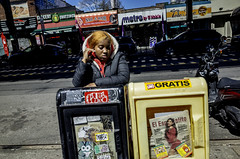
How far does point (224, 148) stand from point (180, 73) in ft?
18.1

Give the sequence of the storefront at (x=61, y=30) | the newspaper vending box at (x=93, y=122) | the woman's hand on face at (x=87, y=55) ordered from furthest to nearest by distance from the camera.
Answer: the storefront at (x=61, y=30) → the woman's hand on face at (x=87, y=55) → the newspaper vending box at (x=93, y=122)

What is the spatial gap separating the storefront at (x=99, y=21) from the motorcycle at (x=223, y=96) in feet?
67.6

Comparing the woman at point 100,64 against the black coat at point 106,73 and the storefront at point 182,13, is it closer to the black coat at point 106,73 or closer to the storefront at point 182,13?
the black coat at point 106,73

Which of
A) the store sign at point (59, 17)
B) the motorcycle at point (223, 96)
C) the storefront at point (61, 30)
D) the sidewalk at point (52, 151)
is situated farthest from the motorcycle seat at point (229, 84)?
the store sign at point (59, 17)

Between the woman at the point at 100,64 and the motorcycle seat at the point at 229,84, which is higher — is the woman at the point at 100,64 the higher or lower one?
the higher one

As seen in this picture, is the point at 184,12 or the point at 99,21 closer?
the point at 184,12

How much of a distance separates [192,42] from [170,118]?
13525mm

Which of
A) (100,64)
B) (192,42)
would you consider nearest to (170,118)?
(100,64)

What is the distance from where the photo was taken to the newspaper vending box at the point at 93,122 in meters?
1.78

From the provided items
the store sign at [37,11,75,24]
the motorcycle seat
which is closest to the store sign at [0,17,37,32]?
the store sign at [37,11,75,24]

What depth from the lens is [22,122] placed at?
15.2ft

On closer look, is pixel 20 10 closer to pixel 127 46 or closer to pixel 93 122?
pixel 127 46

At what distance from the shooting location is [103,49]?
2.16m

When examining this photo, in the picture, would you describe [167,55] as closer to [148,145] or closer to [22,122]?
[22,122]
